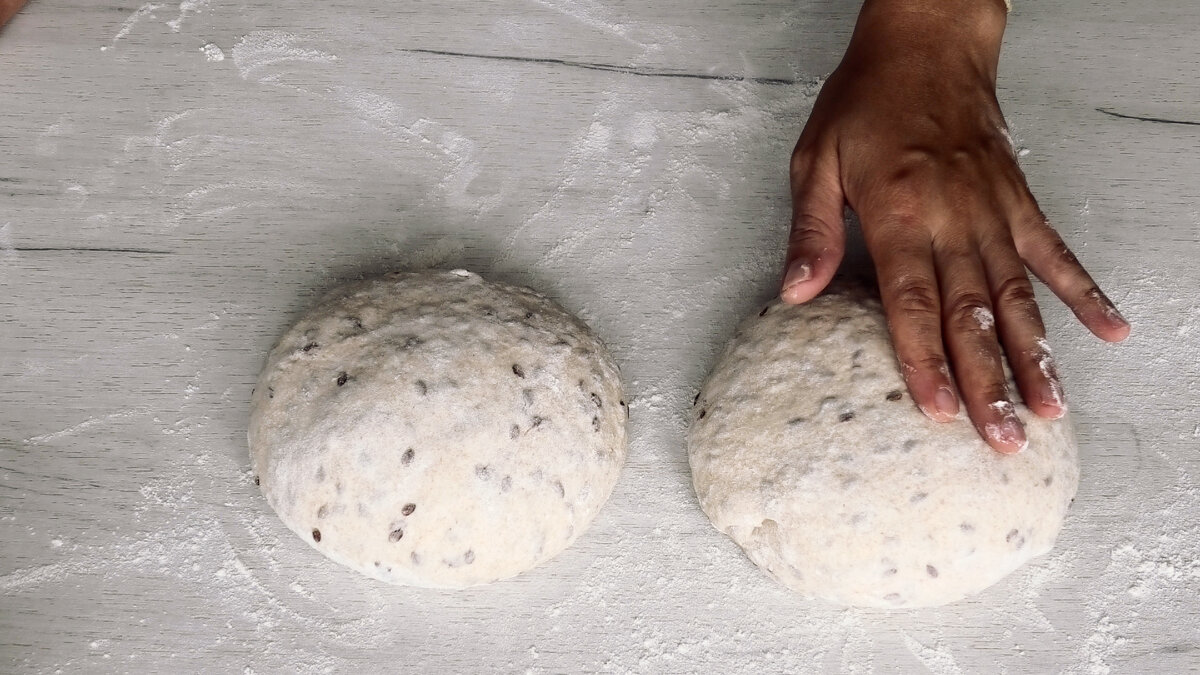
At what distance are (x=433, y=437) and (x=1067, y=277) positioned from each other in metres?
0.85

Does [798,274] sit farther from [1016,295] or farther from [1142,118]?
[1142,118]

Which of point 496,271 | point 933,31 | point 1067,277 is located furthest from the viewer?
point 496,271

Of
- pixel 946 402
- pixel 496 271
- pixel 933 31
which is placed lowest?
pixel 496 271

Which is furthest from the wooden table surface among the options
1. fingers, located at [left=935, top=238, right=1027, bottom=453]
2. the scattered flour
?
fingers, located at [left=935, top=238, right=1027, bottom=453]

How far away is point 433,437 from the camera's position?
4.02ft

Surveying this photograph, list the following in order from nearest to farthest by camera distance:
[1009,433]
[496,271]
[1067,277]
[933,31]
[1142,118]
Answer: [1009,433]
[1067,277]
[933,31]
[496,271]
[1142,118]

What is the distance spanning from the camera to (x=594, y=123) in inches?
65.5

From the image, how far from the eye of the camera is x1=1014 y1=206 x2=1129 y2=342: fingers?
1.22 meters

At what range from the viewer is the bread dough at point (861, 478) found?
46.6 inches

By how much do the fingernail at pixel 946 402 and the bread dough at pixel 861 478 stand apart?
1.4 inches

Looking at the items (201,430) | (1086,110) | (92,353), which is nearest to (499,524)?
(201,430)

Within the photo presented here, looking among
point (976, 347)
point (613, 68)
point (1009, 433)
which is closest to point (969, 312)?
point (976, 347)

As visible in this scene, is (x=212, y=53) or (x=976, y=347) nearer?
(x=976, y=347)

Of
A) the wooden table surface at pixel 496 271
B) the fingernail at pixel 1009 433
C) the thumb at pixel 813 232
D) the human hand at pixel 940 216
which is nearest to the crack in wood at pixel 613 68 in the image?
the wooden table surface at pixel 496 271
